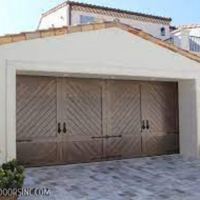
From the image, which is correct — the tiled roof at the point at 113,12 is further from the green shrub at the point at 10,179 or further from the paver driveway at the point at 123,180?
the green shrub at the point at 10,179

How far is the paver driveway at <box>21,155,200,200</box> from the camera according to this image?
711cm

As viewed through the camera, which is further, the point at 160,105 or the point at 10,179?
the point at 160,105

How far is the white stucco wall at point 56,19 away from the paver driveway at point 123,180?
13855 mm

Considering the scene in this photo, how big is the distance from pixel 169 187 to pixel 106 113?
3996mm

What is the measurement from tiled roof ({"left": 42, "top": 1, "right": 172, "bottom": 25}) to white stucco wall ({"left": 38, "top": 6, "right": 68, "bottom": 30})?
0.25 meters

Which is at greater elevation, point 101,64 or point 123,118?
point 101,64

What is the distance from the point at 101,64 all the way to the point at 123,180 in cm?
338

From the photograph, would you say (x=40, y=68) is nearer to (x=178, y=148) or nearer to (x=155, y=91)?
(x=155, y=91)

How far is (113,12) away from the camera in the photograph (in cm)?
2336

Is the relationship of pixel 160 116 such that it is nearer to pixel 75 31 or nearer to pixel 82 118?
pixel 82 118

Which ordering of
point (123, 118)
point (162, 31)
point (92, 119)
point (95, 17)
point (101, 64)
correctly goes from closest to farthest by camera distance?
point (101, 64)
point (92, 119)
point (123, 118)
point (95, 17)
point (162, 31)

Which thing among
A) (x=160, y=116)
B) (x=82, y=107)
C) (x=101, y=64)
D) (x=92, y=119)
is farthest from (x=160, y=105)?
(x=101, y=64)

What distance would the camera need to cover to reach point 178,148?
12.5m

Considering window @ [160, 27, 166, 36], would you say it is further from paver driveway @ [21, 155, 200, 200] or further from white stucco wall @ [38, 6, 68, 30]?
paver driveway @ [21, 155, 200, 200]
